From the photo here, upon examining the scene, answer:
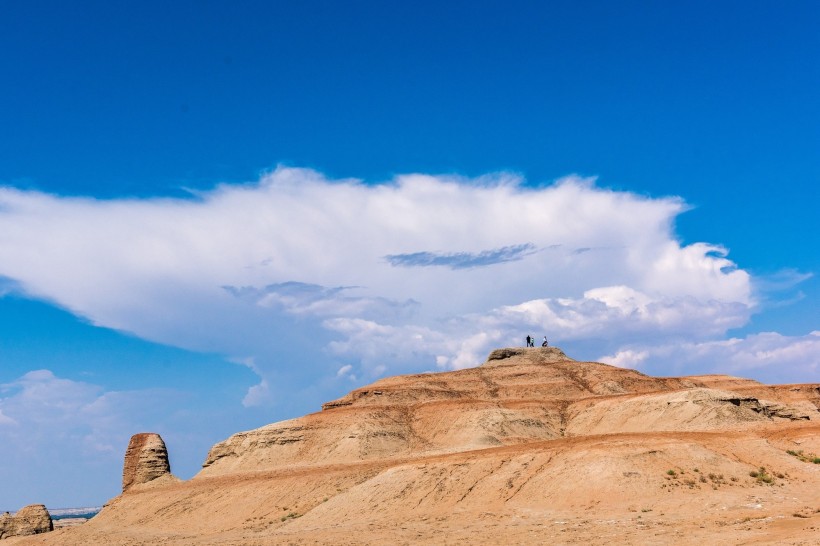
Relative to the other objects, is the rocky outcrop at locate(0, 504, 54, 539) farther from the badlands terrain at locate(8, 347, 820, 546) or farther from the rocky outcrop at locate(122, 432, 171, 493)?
the rocky outcrop at locate(122, 432, 171, 493)

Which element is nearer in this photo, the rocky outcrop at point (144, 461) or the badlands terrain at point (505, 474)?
the badlands terrain at point (505, 474)

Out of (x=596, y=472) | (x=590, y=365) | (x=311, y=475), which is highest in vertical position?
(x=590, y=365)

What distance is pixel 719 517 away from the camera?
Result: 33.2m

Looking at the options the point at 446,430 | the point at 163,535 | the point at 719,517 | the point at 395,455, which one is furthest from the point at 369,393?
the point at 719,517

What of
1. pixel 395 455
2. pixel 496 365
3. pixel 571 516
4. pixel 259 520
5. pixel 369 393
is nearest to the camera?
pixel 571 516

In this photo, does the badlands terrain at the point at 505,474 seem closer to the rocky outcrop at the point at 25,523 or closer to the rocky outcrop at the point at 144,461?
the rocky outcrop at the point at 144,461

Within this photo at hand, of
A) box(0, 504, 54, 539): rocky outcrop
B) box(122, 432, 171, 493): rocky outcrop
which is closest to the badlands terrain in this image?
box(122, 432, 171, 493): rocky outcrop

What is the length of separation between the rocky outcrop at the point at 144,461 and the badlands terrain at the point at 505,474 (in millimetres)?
885

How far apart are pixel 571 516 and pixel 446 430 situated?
38538mm

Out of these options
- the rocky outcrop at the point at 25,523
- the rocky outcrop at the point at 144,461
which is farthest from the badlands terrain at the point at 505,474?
the rocky outcrop at the point at 25,523

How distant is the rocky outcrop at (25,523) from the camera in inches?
2923

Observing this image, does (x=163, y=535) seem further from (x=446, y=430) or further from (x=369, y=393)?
(x=369, y=393)

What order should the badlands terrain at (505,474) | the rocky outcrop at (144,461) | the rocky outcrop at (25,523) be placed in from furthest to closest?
the rocky outcrop at (144,461), the rocky outcrop at (25,523), the badlands terrain at (505,474)

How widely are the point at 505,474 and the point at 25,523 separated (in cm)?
5413
